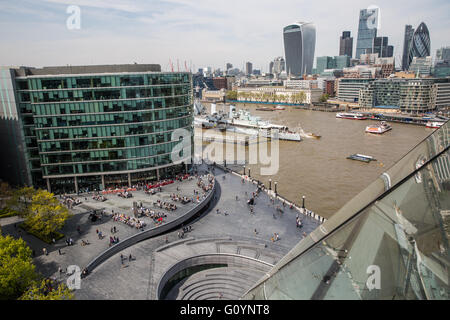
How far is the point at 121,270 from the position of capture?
22.4 m

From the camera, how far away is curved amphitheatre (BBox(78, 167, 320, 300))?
21391 millimetres

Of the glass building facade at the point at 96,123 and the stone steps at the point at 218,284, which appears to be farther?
the glass building facade at the point at 96,123

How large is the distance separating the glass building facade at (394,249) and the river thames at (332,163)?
1188 inches

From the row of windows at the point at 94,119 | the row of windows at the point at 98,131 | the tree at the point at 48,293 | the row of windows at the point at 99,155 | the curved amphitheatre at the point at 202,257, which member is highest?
the row of windows at the point at 94,119

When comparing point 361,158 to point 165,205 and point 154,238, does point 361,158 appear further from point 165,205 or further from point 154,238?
point 154,238

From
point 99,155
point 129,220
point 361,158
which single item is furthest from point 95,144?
point 361,158

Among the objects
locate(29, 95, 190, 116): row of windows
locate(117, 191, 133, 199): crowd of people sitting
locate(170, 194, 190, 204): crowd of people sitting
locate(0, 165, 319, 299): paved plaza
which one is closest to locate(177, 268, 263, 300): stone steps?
locate(0, 165, 319, 299): paved plaza

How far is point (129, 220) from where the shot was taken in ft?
95.0

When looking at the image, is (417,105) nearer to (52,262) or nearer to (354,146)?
(354,146)

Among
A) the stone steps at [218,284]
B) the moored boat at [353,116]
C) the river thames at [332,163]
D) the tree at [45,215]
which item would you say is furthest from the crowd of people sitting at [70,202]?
the moored boat at [353,116]

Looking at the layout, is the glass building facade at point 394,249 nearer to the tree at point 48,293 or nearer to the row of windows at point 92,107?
the tree at point 48,293

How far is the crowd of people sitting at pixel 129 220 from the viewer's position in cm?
2812

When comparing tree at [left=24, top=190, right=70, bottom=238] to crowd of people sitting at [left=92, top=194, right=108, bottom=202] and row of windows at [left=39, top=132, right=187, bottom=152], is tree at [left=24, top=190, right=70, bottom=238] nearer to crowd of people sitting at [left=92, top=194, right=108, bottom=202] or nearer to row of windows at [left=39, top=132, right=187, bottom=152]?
crowd of people sitting at [left=92, top=194, right=108, bottom=202]
